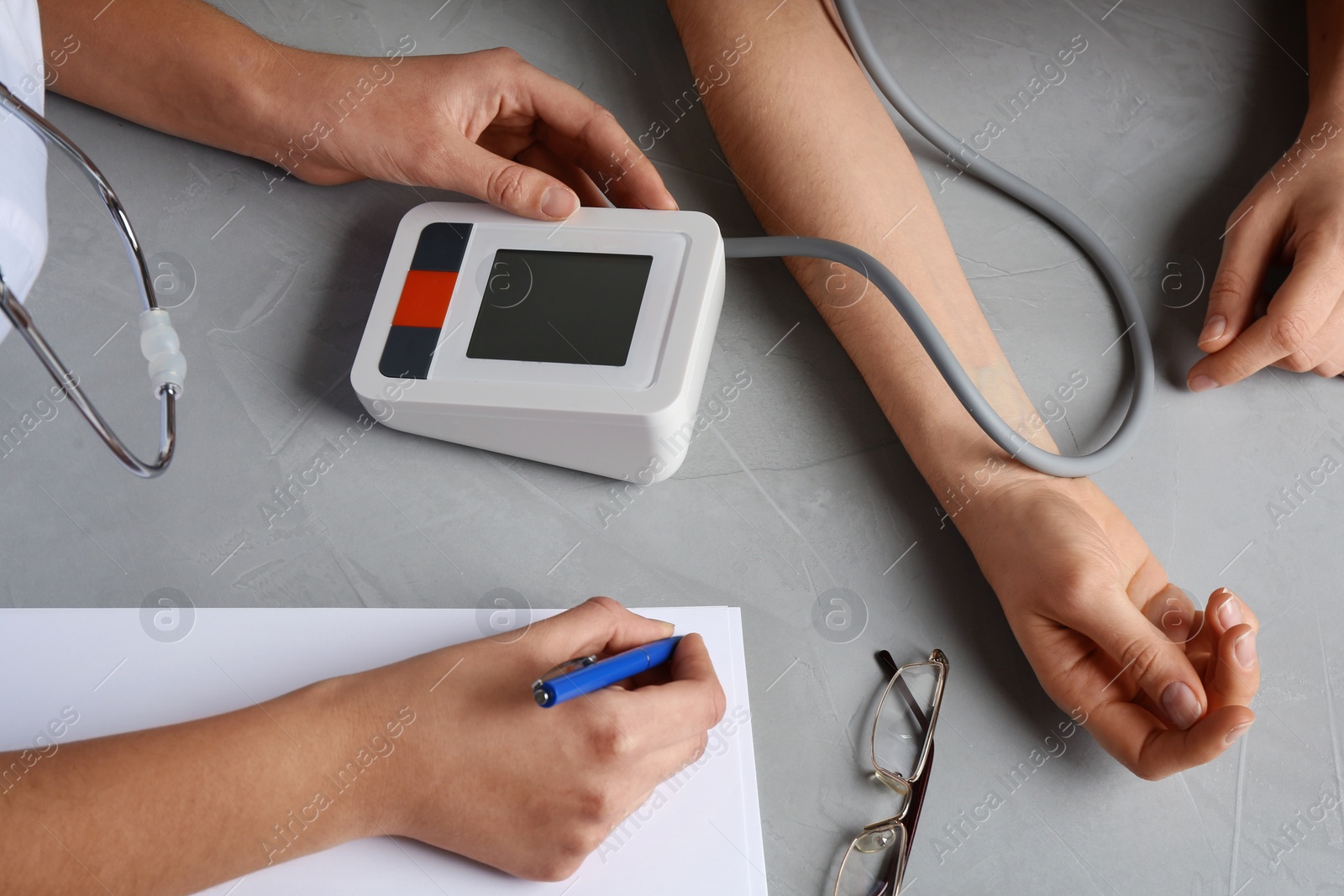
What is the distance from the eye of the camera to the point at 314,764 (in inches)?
22.3

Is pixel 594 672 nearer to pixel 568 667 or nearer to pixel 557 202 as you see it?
pixel 568 667

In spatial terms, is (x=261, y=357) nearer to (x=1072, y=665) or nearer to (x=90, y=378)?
(x=90, y=378)

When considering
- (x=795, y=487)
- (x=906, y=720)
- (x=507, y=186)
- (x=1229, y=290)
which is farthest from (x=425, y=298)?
(x=1229, y=290)

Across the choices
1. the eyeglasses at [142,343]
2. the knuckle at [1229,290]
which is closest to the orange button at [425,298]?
the eyeglasses at [142,343]

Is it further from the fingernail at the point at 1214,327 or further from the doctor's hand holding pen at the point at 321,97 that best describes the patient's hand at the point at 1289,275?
the doctor's hand holding pen at the point at 321,97

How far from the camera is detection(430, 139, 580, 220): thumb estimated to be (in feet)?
2.45

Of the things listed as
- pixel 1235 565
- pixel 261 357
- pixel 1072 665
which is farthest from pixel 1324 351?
pixel 261 357

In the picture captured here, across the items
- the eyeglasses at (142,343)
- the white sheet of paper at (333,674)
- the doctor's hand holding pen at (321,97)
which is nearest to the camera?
the eyeglasses at (142,343)

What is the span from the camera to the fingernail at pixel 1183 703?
2.04 feet

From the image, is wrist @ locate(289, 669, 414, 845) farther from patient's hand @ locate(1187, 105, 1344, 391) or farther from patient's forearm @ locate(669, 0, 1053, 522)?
patient's hand @ locate(1187, 105, 1344, 391)

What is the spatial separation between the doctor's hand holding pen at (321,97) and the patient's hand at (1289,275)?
52cm

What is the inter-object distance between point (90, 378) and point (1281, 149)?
3.85 feet

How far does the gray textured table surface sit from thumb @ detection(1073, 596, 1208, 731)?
6cm

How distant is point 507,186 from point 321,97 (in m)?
0.23
